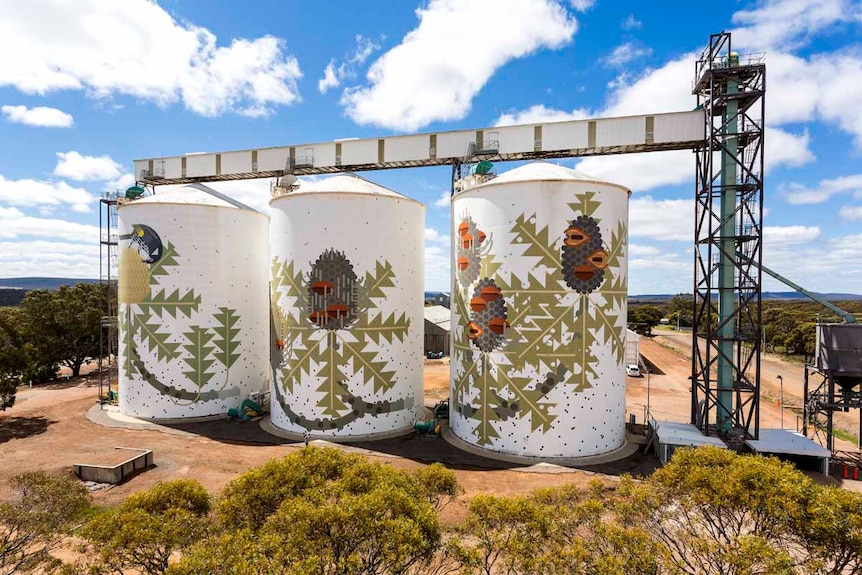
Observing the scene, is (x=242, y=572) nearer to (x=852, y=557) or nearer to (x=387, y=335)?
(x=852, y=557)

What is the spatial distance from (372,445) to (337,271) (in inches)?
405

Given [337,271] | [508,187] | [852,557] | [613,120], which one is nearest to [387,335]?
[337,271]

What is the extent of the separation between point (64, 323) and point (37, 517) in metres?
42.7

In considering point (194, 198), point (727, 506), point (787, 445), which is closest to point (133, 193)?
point (194, 198)

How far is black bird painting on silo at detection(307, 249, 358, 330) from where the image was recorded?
986 inches

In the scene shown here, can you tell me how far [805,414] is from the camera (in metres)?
23.1

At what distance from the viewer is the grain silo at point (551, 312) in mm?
21891

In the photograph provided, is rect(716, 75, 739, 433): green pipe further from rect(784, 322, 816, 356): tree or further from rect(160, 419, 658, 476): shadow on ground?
rect(784, 322, 816, 356): tree

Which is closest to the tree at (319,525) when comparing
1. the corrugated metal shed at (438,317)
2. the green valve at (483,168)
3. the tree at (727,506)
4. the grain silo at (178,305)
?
the tree at (727,506)

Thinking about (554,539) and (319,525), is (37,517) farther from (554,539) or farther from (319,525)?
(554,539)

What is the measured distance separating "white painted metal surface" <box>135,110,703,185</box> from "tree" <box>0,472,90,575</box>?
24376 mm

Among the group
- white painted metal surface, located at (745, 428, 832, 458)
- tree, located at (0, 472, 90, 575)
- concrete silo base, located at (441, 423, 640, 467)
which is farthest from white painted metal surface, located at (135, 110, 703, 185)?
tree, located at (0, 472, 90, 575)

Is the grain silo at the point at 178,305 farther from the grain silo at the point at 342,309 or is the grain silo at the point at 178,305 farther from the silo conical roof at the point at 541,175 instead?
the silo conical roof at the point at 541,175

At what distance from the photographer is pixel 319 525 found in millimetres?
8281
